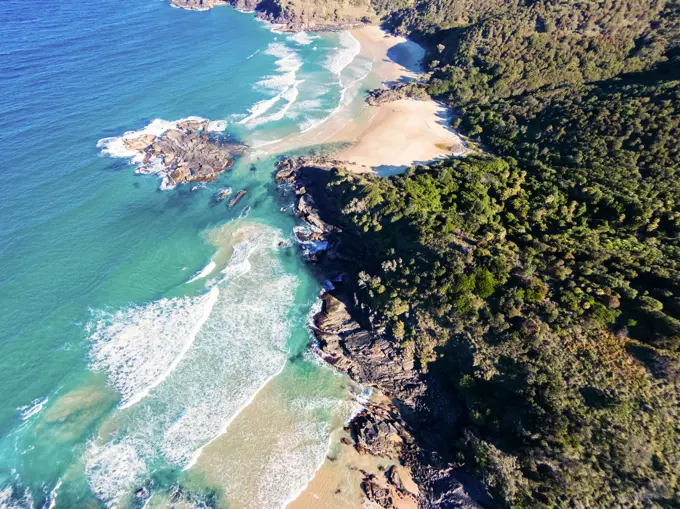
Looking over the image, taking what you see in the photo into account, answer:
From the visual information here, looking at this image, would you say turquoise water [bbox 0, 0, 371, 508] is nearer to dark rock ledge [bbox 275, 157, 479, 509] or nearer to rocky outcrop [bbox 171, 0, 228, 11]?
dark rock ledge [bbox 275, 157, 479, 509]

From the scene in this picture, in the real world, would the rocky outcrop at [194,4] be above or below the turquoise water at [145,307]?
above

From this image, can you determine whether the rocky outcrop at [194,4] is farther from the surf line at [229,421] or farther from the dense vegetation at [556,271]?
the surf line at [229,421]

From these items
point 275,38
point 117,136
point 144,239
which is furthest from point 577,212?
point 275,38

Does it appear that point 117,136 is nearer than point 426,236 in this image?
No

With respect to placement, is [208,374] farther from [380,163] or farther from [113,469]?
[380,163]

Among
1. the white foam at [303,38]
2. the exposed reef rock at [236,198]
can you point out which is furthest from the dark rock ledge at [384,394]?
the white foam at [303,38]

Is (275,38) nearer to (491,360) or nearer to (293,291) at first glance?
(293,291)
